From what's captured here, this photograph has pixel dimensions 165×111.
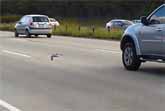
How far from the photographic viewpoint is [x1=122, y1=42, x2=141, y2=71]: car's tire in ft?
50.2

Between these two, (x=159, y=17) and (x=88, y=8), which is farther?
(x=88, y=8)

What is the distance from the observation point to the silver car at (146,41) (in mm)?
14343

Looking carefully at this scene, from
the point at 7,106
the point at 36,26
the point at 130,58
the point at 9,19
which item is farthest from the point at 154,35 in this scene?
the point at 9,19

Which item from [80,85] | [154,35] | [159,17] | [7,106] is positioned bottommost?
[80,85]

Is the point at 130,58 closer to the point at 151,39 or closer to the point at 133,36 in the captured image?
the point at 133,36

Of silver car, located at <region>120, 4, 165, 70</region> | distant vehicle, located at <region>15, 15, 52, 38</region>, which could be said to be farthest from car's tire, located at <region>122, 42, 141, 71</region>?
distant vehicle, located at <region>15, 15, 52, 38</region>

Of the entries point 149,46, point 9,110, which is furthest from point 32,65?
point 9,110

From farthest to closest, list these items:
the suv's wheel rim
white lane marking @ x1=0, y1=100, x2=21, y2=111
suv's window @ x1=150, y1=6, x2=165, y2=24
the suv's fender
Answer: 1. the suv's wheel rim
2. the suv's fender
3. suv's window @ x1=150, y1=6, x2=165, y2=24
4. white lane marking @ x1=0, y1=100, x2=21, y2=111

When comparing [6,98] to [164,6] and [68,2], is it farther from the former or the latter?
[68,2]

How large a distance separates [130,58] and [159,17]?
4.98 feet

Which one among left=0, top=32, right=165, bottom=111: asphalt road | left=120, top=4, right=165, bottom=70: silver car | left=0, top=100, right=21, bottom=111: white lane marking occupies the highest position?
left=120, top=4, right=165, bottom=70: silver car

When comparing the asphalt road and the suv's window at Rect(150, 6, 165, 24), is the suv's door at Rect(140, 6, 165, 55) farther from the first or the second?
the asphalt road

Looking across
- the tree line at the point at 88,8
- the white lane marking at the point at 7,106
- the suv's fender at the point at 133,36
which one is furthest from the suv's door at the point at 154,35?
the tree line at the point at 88,8

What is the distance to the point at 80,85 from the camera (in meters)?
12.4
